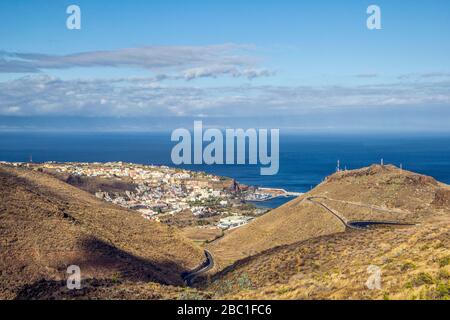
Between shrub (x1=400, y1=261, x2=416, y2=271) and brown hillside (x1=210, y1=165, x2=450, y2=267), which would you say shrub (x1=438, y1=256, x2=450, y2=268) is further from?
brown hillside (x1=210, y1=165, x2=450, y2=267)

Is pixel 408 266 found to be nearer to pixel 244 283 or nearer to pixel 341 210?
pixel 244 283

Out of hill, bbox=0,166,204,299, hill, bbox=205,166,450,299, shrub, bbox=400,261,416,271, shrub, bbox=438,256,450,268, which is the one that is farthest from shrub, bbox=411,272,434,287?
hill, bbox=0,166,204,299

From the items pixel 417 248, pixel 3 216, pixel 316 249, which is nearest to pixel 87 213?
pixel 3 216

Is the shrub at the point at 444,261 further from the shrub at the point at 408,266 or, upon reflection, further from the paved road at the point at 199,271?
the paved road at the point at 199,271
